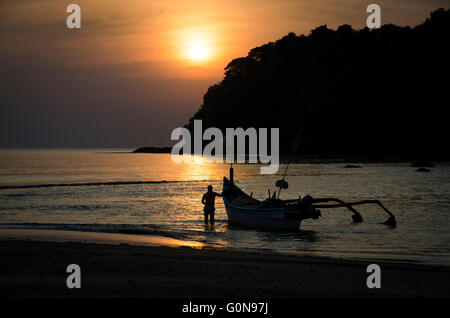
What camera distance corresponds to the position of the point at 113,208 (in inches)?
1400

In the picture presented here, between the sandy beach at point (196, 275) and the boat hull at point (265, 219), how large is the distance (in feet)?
23.8

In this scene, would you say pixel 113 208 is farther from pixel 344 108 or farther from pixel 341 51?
pixel 341 51

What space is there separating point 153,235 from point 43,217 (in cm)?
1030

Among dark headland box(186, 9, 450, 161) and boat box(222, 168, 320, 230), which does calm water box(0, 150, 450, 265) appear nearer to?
boat box(222, 168, 320, 230)

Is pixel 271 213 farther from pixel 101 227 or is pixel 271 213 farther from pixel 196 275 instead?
pixel 196 275

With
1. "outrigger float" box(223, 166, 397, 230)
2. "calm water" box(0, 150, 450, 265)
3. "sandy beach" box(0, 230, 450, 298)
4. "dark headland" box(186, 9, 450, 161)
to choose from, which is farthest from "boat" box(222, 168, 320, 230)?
"dark headland" box(186, 9, 450, 161)

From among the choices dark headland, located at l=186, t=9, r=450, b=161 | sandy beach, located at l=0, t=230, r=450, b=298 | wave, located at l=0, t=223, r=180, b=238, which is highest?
dark headland, located at l=186, t=9, r=450, b=161

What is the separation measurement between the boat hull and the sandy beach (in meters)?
7.25

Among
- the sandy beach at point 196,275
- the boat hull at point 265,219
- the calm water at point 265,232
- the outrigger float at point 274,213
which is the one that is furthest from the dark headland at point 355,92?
the sandy beach at point 196,275

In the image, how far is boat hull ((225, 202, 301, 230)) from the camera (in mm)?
24062

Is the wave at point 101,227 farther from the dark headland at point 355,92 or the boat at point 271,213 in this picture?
the dark headland at point 355,92

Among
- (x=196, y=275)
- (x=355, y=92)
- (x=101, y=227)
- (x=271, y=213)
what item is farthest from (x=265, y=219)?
(x=355, y=92)

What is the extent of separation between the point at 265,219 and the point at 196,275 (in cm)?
1189

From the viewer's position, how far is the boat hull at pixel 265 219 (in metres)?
24.1
